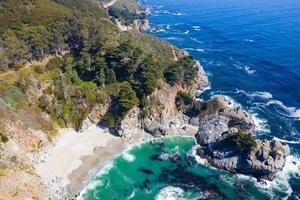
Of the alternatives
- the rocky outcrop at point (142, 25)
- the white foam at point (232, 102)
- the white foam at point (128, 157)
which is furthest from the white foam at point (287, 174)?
the rocky outcrop at point (142, 25)

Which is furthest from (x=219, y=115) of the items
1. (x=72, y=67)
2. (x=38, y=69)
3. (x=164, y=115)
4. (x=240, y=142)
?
(x=38, y=69)

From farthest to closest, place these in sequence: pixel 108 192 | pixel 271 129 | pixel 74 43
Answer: pixel 74 43 < pixel 271 129 < pixel 108 192

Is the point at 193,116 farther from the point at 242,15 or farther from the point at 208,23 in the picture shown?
the point at 242,15

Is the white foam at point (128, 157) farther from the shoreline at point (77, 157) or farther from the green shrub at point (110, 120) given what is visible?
the green shrub at point (110, 120)

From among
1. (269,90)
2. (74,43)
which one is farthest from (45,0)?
(269,90)

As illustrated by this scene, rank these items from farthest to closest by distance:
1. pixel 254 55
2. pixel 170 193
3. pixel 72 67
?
pixel 254 55 → pixel 72 67 → pixel 170 193

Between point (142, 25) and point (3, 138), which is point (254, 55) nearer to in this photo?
point (142, 25)

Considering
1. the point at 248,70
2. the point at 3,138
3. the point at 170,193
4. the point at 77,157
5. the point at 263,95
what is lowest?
the point at 170,193
